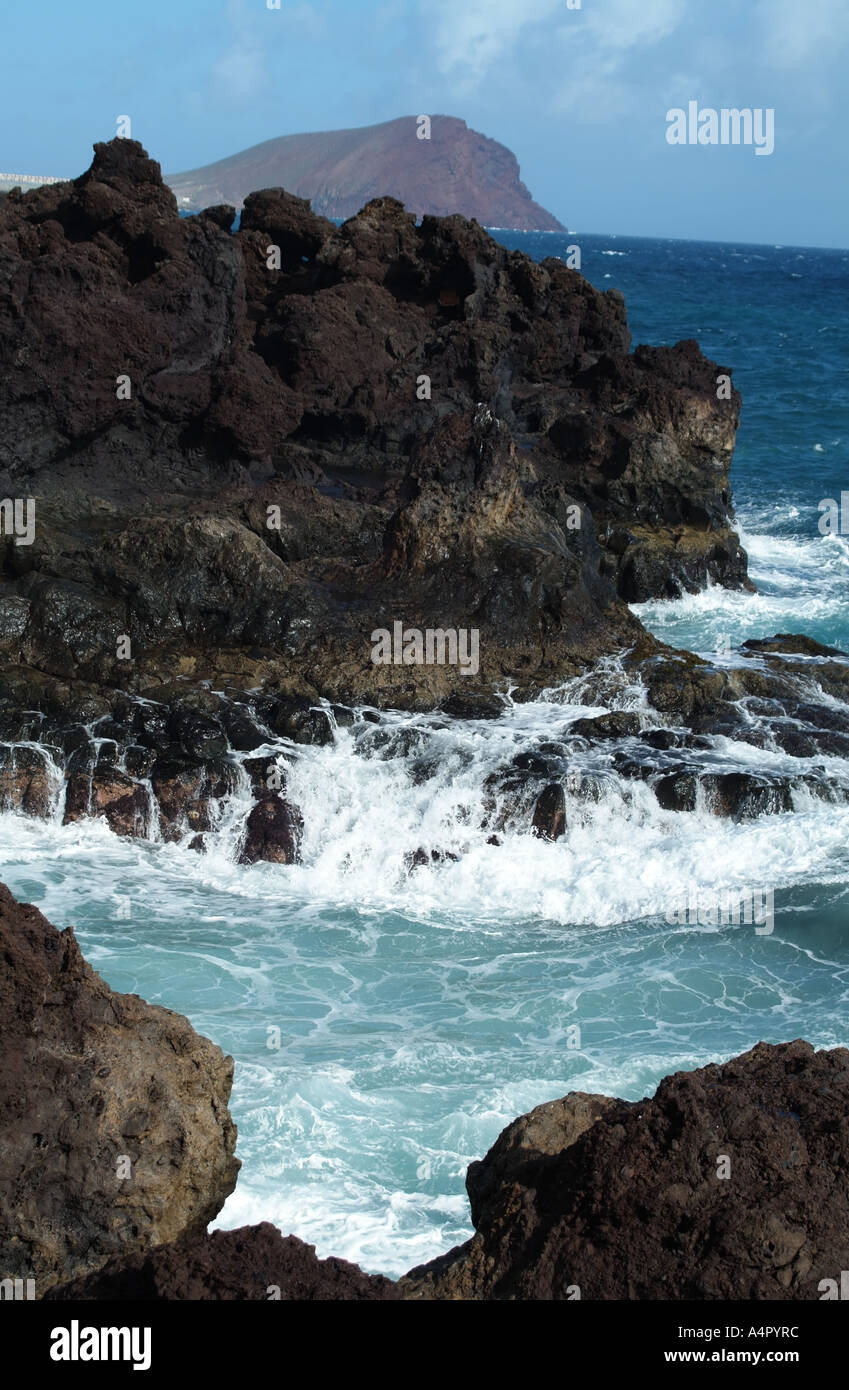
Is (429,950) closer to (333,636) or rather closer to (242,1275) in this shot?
(333,636)

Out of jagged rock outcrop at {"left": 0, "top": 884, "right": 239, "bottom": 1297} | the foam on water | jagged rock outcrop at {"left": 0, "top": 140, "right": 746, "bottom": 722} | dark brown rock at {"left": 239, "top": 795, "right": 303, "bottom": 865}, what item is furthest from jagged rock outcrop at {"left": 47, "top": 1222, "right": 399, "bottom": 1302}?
jagged rock outcrop at {"left": 0, "top": 140, "right": 746, "bottom": 722}

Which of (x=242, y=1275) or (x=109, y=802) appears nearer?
(x=242, y=1275)

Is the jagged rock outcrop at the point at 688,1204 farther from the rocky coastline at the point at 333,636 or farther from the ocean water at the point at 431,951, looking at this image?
the ocean water at the point at 431,951

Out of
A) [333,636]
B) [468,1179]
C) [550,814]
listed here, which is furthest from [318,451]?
[468,1179]

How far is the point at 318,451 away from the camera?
68.1 feet

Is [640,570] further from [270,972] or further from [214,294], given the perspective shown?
[270,972]

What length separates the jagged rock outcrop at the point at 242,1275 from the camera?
383 cm

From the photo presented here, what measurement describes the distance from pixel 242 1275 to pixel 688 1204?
1.33 m

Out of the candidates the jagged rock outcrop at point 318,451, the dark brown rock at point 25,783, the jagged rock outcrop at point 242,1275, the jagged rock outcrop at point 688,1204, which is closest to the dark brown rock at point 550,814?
the jagged rock outcrop at point 318,451

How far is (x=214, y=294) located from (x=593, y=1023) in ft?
45.9

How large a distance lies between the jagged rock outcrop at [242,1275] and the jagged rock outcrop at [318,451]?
349 inches

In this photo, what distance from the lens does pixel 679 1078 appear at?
14.5 feet

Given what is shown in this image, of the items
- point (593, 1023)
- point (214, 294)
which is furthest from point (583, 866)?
point (214, 294)

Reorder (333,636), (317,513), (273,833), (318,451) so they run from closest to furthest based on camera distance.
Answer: (273,833)
(333,636)
(317,513)
(318,451)
